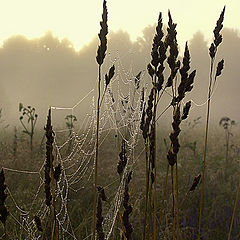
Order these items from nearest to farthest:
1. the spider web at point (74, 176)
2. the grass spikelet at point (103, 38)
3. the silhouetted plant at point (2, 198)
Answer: the silhouetted plant at point (2, 198) < the grass spikelet at point (103, 38) < the spider web at point (74, 176)

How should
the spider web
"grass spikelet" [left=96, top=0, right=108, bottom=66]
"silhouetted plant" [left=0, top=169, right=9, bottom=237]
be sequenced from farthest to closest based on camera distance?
the spider web → "grass spikelet" [left=96, top=0, right=108, bottom=66] → "silhouetted plant" [left=0, top=169, right=9, bottom=237]

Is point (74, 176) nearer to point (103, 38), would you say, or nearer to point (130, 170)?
point (130, 170)

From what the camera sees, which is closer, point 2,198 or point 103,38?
point 2,198

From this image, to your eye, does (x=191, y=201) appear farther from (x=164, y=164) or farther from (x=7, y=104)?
(x=7, y=104)

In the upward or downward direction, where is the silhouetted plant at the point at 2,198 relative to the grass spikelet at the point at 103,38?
downward

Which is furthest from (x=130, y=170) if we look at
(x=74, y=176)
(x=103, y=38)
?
(x=74, y=176)

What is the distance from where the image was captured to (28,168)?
248 inches

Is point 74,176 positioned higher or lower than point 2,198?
lower

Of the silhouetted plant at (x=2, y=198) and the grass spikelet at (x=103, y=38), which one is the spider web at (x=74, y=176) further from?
the silhouetted plant at (x=2, y=198)

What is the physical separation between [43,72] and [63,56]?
112 inches

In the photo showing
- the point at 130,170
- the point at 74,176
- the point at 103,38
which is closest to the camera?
the point at 103,38

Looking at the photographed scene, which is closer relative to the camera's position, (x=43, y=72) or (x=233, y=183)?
(x=233, y=183)

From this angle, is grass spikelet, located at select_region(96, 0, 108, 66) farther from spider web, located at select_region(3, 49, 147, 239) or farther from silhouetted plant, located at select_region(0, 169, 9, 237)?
silhouetted plant, located at select_region(0, 169, 9, 237)

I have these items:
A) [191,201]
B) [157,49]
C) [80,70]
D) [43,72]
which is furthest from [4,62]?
[157,49]
